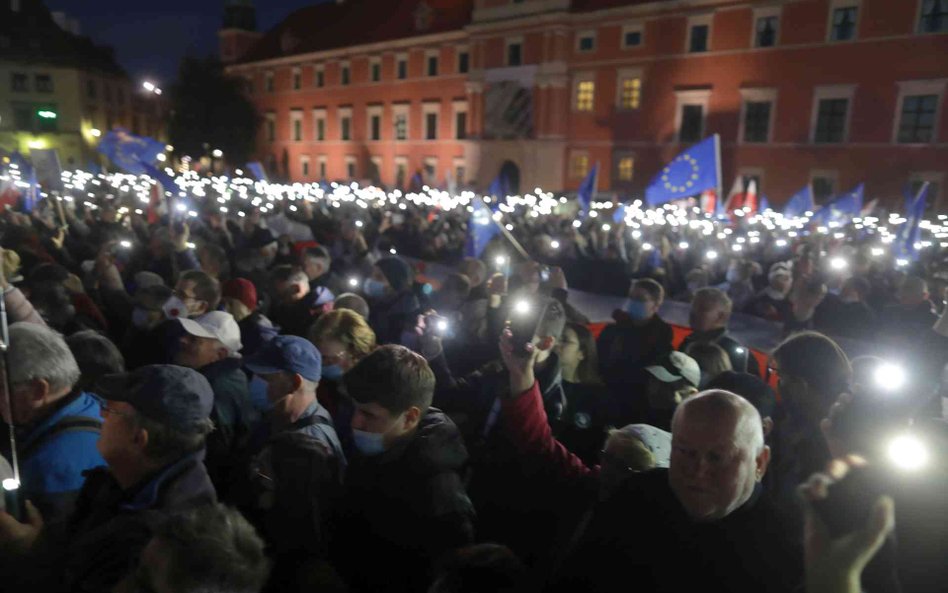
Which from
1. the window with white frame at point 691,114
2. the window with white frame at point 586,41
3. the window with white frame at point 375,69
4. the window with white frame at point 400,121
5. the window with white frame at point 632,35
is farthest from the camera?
the window with white frame at point 375,69

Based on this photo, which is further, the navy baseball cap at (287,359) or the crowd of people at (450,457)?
the navy baseball cap at (287,359)

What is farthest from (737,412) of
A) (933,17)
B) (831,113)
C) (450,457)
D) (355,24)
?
(355,24)

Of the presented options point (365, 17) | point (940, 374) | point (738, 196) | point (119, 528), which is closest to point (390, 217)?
point (738, 196)

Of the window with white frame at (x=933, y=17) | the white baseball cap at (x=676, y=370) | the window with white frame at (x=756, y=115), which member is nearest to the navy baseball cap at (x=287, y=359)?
the white baseball cap at (x=676, y=370)

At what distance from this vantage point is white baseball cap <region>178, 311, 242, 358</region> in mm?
3453

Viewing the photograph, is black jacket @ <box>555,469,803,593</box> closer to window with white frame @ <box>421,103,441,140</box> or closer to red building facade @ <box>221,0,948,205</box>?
red building facade @ <box>221,0,948,205</box>

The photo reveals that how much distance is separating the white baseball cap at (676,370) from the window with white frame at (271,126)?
5081 cm

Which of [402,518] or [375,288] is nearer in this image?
[402,518]

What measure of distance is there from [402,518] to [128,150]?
1220cm

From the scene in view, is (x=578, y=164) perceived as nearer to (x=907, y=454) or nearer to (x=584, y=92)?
(x=584, y=92)

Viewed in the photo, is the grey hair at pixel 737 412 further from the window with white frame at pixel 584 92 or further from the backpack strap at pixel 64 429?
the window with white frame at pixel 584 92

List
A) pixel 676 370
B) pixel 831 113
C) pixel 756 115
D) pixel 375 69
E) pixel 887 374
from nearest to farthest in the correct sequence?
pixel 887 374 < pixel 676 370 < pixel 831 113 < pixel 756 115 < pixel 375 69

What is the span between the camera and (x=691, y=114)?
2780 cm

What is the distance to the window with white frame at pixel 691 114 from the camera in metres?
27.4
